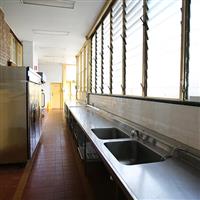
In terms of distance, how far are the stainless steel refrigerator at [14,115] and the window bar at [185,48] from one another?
96.4 inches

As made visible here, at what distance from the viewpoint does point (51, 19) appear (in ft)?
15.3

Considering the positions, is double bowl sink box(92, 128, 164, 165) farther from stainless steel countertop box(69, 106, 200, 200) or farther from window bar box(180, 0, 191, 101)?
window bar box(180, 0, 191, 101)

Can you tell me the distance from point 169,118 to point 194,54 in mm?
514

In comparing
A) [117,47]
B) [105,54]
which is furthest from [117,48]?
[105,54]

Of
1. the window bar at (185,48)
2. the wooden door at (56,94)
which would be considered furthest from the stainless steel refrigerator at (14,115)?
the wooden door at (56,94)

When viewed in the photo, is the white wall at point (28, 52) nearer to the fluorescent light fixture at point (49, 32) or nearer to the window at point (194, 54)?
the fluorescent light fixture at point (49, 32)

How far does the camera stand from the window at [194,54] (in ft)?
4.47

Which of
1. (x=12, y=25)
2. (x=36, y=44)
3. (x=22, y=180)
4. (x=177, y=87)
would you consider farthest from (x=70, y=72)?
(x=177, y=87)

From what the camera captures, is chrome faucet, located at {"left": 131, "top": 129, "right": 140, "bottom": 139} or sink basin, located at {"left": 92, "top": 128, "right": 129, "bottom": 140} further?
sink basin, located at {"left": 92, "top": 128, "right": 129, "bottom": 140}

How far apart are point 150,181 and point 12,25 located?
550cm

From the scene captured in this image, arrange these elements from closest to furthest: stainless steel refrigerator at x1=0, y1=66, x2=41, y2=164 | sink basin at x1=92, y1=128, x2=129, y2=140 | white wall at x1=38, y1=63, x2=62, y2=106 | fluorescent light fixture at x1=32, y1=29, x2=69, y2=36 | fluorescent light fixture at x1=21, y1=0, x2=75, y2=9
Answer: sink basin at x1=92, y1=128, x2=129, y2=140
stainless steel refrigerator at x1=0, y1=66, x2=41, y2=164
fluorescent light fixture at x1=21, y1=0, x2=75, y2=9
fluorescent light fixture at x1=32, y1=29, x2=69, y2=36
white wall at x1=38, y1=63, x2=62, y2=106

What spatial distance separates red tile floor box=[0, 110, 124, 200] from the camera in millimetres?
2277

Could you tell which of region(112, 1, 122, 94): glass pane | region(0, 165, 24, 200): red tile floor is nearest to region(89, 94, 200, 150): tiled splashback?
region(112, 1, 122, 94): glass pane

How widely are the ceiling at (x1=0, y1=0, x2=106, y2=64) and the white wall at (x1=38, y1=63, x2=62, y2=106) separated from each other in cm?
609
